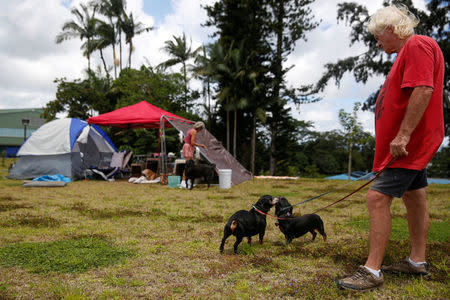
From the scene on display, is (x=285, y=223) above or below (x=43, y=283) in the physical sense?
above

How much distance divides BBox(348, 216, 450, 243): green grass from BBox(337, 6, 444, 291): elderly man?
1603mm

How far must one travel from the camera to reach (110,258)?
2652mm

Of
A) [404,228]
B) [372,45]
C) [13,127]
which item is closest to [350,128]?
[372,45]

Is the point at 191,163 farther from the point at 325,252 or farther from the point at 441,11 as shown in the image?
the point at 441,11

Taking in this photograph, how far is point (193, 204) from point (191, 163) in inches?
96.8

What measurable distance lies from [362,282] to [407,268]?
0.53 m

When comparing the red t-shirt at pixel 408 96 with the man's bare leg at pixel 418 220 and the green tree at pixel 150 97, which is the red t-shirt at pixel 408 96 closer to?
the man's bare leg at pixel 418 220

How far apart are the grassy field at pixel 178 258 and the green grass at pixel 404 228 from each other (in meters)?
0.01

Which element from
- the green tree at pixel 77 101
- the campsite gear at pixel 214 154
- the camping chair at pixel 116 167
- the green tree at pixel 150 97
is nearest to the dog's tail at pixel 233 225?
the campsite gear at pixel 214 154

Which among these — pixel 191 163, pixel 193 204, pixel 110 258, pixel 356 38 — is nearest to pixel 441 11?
pixel 356 38

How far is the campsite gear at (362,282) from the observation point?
6.46 feet

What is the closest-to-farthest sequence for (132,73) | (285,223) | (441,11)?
(285,223)
(441,11)
(132,73)

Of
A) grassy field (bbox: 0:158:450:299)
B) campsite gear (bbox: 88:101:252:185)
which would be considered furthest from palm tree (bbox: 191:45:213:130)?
grassy field (bbox: 0:158:450:299)

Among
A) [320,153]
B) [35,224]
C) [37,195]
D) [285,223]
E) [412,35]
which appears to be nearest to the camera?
[412,35]
